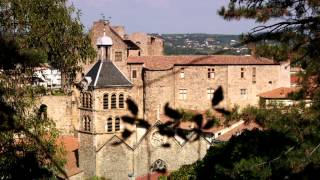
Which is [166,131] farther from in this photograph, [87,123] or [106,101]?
[87,123]

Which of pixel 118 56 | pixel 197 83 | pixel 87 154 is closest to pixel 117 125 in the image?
pixel 87 154

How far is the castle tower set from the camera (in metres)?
28.9

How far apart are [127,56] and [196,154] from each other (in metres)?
10.7

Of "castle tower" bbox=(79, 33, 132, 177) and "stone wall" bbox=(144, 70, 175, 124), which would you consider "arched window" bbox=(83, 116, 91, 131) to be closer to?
"castle tower" bbox=(79, 33, 132, 177)

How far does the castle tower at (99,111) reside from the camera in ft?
94.8

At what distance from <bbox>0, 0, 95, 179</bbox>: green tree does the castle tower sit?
36.9 ft

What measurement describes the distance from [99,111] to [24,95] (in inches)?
609

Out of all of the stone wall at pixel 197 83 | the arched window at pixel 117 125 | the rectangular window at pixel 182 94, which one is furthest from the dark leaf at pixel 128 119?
the rectangular window at pixel 182 94

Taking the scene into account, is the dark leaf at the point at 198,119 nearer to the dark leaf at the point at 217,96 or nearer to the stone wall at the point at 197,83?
the dark leaf at the point at 217,96

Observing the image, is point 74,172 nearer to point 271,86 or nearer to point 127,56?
point 127,56

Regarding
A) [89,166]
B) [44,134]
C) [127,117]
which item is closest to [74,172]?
[89,166]

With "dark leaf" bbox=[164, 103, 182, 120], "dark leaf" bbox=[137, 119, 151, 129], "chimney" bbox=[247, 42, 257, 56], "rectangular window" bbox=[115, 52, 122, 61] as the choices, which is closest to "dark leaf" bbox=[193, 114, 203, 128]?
"dark leaf" bbox=[164, 103, 182, 120]

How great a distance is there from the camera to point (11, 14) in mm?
15703

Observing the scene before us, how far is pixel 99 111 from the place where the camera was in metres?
29.3
